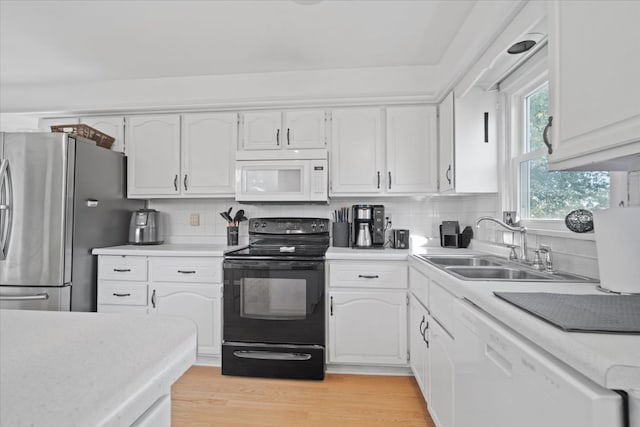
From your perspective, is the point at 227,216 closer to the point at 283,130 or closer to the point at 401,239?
the point at 283,130

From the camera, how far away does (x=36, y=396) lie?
1.16ft

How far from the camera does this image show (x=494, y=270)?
1647mm

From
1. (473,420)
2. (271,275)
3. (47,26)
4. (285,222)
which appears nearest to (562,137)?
(473,420)

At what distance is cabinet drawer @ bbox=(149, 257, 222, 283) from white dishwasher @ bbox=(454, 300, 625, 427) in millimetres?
1724

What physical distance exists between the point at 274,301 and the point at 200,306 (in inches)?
23.0

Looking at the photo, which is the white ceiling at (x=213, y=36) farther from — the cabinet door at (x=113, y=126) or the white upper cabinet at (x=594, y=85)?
the white upper cabinet at (x=594, y=85)

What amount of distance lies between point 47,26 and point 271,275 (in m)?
2.20

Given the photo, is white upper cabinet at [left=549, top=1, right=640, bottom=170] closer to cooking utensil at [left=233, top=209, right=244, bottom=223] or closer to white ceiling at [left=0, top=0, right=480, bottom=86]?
white ceiling at [left=0, top=0, right=480, bottom=86]

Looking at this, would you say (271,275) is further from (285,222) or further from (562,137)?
(562,137)

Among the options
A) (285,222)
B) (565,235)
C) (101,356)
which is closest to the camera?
(101,356)

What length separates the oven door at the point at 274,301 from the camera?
2.20m

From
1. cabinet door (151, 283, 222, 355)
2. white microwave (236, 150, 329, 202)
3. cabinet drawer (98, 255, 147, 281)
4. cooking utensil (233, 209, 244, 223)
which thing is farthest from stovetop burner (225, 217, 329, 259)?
cabinet drawer (98, 255, 147, 281)

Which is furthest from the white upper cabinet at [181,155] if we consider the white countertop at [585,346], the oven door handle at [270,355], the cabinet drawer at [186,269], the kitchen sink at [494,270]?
the white countertop at [585,346]

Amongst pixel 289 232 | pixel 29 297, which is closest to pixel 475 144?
pixel 289 232
